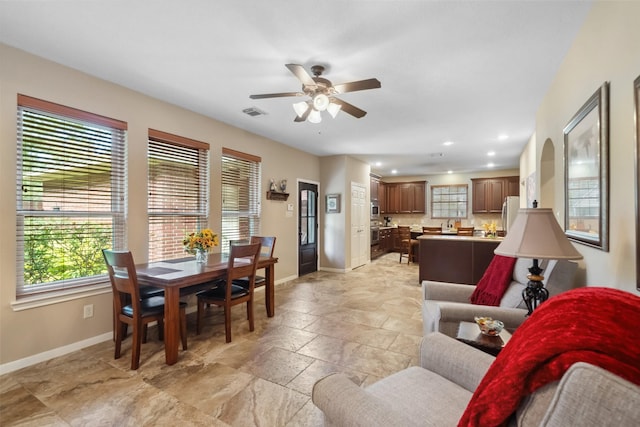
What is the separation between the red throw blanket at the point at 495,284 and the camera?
2.57 meters

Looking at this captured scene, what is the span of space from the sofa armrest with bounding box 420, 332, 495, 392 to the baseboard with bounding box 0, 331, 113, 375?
308cm

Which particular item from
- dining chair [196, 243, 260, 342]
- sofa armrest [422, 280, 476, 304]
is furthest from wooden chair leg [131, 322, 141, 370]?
sofa armrest [422, 280, 476, 304]

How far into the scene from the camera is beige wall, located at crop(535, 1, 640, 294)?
1394 mm

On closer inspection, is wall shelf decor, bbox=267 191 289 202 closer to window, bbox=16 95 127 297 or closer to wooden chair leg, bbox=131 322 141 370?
window, bbox=16 95 127 297

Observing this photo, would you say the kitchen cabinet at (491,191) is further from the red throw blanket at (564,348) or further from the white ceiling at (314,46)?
the red throw blanket at (564,348)

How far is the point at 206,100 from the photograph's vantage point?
352 cm

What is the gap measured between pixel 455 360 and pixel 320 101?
2177mm

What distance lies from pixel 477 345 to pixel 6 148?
3.69 metres

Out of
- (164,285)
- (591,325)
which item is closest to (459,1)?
(591,325)

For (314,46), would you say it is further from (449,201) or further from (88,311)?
(449,201)

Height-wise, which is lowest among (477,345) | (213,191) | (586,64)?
(477,345)

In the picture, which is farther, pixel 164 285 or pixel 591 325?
pixel 164 285

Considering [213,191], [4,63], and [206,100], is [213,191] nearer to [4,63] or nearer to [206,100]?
[206,100]

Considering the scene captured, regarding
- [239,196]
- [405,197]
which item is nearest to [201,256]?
[239,196]
